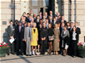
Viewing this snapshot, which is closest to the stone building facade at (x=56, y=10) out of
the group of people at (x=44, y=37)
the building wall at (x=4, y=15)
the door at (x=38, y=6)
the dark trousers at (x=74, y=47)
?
the building wall at (x=4, y=15)

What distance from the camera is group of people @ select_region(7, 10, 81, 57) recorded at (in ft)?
29.2

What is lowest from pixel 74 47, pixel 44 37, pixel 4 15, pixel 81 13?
pixel 74 47

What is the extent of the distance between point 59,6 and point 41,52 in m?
4.19

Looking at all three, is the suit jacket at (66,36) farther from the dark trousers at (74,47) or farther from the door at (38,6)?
the door at (38,6)

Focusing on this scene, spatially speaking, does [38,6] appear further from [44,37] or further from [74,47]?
[74,47]

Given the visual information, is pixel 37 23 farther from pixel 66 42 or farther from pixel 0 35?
pixel 0 35

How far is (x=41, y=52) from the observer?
9320 millimetres

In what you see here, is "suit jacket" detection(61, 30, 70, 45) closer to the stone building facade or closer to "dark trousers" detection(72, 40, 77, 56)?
"dark trousers" detection(72, 40, 77, 56)

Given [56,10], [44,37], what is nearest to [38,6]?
[56,10]

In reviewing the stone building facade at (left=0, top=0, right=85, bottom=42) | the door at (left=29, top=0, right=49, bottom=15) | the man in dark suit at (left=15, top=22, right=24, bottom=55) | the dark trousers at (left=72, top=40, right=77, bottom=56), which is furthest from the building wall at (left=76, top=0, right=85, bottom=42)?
the man in dark suit at (left=15, top=22, right=24, bottom=55)

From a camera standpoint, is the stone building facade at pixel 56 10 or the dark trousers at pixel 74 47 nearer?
the dark trousers at pixel 74 47

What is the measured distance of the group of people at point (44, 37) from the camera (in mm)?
8914

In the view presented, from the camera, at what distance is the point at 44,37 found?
9.05 metres

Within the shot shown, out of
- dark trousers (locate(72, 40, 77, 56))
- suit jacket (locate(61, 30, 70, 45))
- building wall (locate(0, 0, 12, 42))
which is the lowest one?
dark trousers (locate(72, 40, 77, 56))
